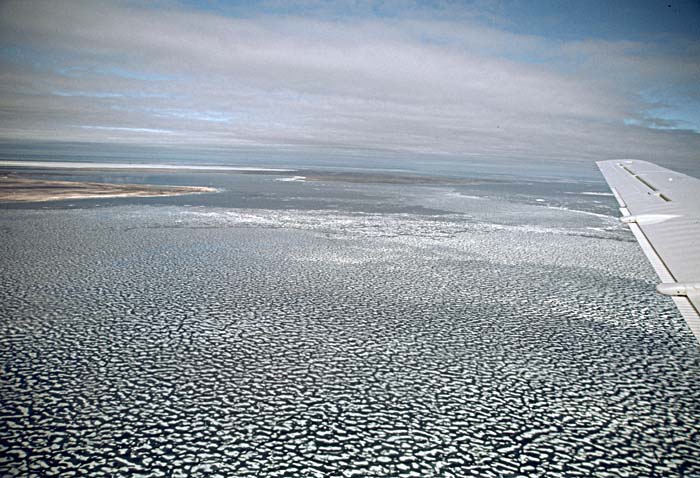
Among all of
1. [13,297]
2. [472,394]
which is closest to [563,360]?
[472,394]

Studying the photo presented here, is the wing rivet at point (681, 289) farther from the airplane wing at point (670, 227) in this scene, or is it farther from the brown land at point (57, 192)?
the brown land at point (57, 192)

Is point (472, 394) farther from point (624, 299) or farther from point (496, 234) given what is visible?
point (496, 234)

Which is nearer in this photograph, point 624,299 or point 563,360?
point 563,360

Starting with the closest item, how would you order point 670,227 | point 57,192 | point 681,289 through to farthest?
point 681,289 < point 670,227 < point 57,192

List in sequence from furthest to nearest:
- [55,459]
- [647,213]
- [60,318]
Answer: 1. [60,318]
2. [647,213]
3. [55,459]

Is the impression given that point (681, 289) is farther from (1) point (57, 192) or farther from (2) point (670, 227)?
(1) point (57, 192)


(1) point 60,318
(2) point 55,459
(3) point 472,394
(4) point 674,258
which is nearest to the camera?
(4) point 674,258

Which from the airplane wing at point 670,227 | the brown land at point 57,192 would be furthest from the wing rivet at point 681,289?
the brown land at point 57,192

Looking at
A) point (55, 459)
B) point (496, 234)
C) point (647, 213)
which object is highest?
point (647, 213)

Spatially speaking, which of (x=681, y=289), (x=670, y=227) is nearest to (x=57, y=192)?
(x=670, y=227)
